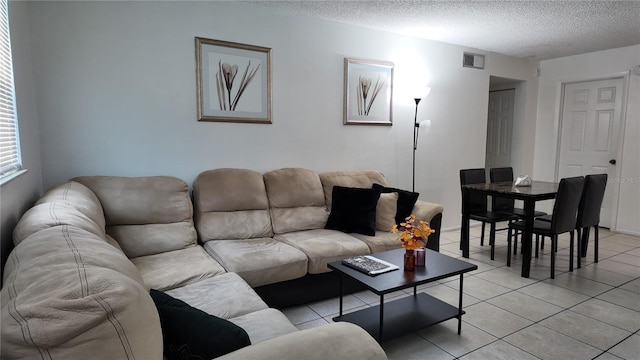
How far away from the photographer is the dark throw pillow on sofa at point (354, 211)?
317cm

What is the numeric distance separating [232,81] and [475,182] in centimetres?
289

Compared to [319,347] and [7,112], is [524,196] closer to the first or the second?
[319,347]

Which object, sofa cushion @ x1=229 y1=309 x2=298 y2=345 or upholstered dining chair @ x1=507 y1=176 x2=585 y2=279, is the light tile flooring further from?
sofa cushion @ x1=229 y1=309 x2=298 y2=345

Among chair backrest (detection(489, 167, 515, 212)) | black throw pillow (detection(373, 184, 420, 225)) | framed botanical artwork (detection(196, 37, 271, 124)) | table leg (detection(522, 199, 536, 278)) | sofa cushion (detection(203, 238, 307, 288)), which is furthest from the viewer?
chair backrest (detection(489, 167, 515, 212))

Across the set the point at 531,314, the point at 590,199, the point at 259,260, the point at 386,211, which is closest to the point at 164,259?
the point at 259,260

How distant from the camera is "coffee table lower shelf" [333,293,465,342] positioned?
2.20 m

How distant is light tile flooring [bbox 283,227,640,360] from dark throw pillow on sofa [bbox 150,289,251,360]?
53.6 inches

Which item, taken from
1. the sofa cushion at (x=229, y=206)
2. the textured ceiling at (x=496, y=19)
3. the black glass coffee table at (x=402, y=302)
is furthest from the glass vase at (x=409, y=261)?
the textured ceiling at (x=496, y=19)

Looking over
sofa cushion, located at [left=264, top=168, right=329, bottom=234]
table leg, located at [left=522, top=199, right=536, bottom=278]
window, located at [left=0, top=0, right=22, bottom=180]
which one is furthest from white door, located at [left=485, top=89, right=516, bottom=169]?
window, located at [left=0, top=0, right=22, bottom=180]

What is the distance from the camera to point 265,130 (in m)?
3.49

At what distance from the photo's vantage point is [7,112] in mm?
1885

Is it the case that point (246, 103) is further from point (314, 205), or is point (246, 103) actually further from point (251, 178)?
point (314, 205)

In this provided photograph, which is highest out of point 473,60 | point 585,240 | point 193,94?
point 473,60

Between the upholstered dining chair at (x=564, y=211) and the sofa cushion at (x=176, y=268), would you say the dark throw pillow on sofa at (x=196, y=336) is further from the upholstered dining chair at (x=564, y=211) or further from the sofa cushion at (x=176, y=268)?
the upholstered dining chair at (x=564, y=211)
